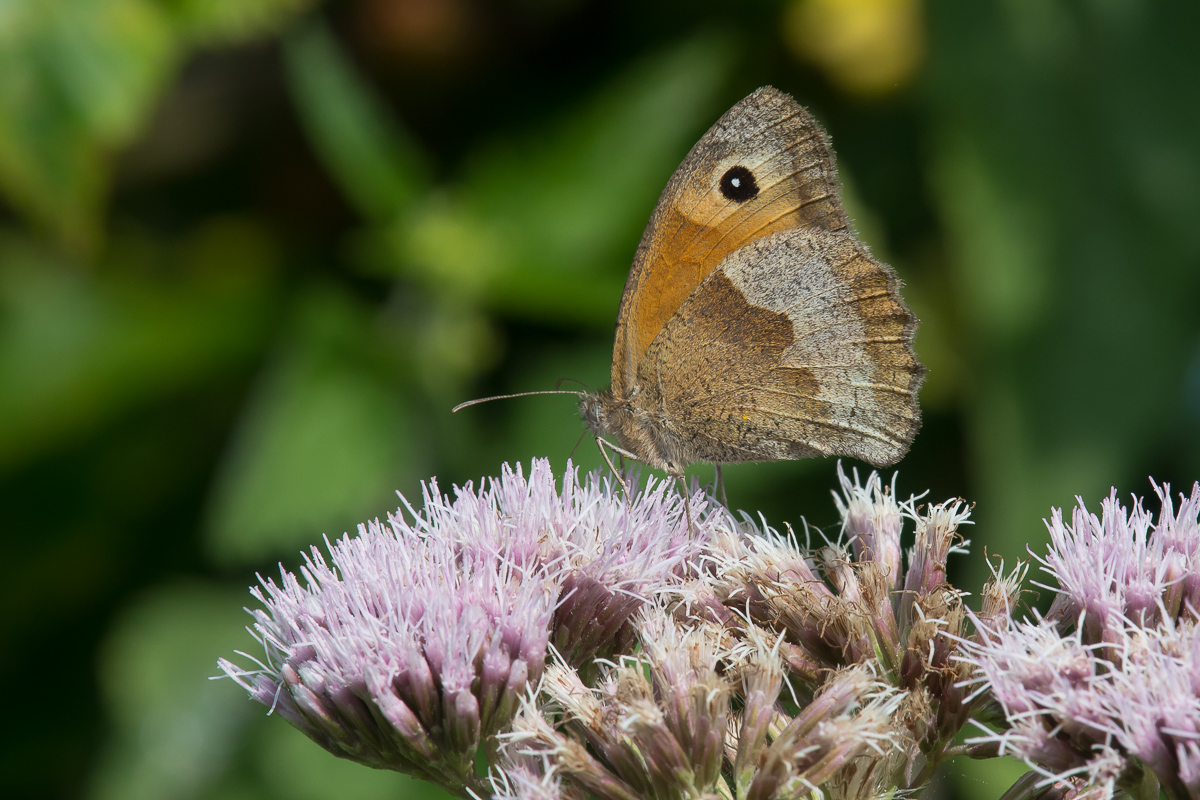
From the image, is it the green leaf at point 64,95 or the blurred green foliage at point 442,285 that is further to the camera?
the blurred green foliage at point 442,285

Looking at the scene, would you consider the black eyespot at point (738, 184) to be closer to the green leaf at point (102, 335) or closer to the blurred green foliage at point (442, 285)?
the blurred green foliage at point (442, 285)

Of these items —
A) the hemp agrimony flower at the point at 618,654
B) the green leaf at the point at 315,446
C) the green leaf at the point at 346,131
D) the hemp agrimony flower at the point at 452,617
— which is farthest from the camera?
the green leaf at the point at 346,131

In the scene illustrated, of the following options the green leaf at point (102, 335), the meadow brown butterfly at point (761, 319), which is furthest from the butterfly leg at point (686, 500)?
the green leaf at point (102, 335)

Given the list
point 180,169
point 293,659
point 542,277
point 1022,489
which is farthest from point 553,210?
point 293,659

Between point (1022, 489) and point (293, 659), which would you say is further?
point (1022, 489)

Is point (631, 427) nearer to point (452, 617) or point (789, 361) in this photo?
point (789, 361)

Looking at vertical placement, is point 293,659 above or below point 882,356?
below

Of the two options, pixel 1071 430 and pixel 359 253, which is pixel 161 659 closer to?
pixel 359 253

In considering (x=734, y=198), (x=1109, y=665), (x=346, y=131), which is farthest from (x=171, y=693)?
(x=1109, y=665)
